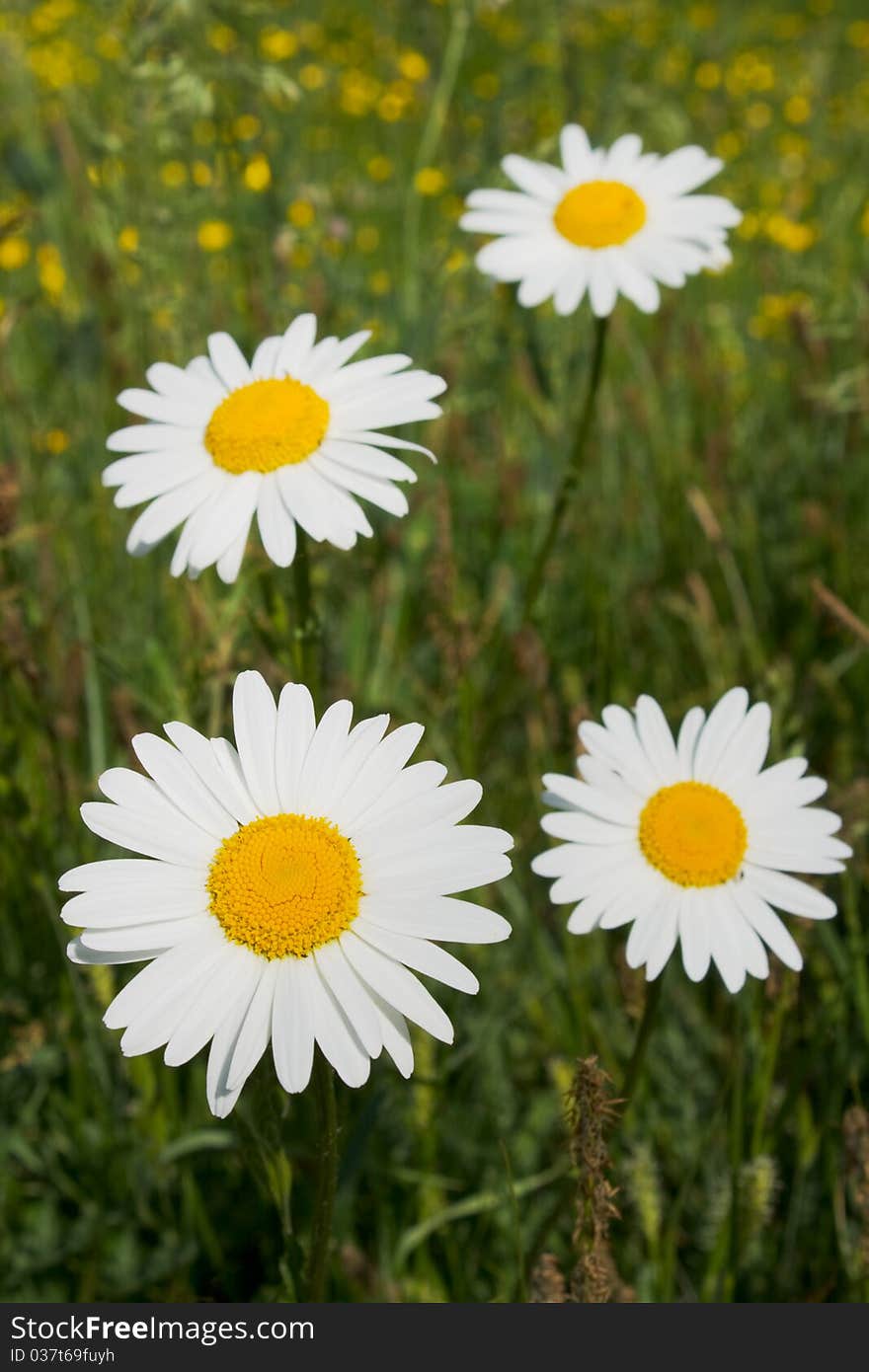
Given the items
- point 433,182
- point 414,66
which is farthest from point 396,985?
point 414,66

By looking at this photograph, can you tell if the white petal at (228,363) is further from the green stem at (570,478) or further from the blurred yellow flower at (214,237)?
the blurred yellow flower at (214,237)

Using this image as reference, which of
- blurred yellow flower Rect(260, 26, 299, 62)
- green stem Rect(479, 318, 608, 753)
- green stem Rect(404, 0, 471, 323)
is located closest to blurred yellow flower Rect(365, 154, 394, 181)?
blurred yellow flower Rect(260, 26, 299, 62)

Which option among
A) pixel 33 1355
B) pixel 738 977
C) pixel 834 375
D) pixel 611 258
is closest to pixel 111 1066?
pixel 33 1355

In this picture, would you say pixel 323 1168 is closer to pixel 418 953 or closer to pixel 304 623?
pixel 418 953

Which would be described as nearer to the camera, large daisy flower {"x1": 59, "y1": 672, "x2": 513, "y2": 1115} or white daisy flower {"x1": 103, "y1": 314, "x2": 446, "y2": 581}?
large daisy flower {"x1": 59, "y1": 672, "x2": 513, "y2": 1115}

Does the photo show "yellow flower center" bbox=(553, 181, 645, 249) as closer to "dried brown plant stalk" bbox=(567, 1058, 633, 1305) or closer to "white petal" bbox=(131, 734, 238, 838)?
"white petal" bbox=(131, 734, 238, 838)

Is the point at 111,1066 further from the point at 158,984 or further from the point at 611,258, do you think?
the point at 611,258

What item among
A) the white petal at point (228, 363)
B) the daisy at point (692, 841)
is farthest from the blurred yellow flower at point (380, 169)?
the daisy at point (692, 841)
